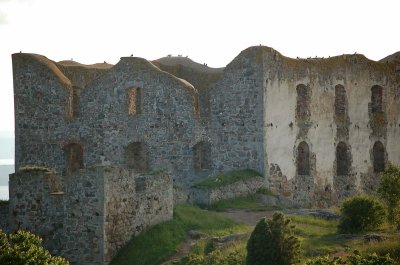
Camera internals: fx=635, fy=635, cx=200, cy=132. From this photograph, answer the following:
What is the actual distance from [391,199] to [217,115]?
8754 millimetres

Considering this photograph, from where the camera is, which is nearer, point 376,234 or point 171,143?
point 376,234

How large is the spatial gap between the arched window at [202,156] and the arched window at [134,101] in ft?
10.3

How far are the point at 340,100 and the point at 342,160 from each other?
3.01m

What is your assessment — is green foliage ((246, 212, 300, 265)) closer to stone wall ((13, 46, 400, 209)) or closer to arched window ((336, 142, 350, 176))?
stone wall ((13, 46, 400, 209))

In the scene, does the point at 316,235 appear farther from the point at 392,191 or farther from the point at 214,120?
the point at 214,120

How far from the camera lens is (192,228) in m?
19.8

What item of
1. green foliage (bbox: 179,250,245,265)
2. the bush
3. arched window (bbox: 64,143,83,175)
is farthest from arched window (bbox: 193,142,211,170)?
green foliage (bbox: 179,250,245,265)

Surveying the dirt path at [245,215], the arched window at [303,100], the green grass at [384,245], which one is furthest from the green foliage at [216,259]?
the arched window at [303,100]

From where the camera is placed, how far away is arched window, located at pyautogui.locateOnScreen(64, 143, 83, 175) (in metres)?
29.7

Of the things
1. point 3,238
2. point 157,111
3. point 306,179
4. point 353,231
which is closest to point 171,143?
point 157,111

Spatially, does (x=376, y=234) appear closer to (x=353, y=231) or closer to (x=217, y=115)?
(x=353, y=231)

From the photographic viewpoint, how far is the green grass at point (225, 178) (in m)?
23.7

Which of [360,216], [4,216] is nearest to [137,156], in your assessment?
[4,216]

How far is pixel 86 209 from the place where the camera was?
18156 millimetres
